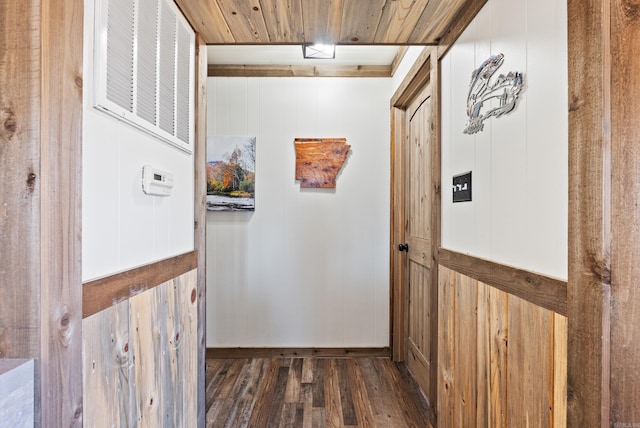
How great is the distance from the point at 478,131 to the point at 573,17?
1.73 ft

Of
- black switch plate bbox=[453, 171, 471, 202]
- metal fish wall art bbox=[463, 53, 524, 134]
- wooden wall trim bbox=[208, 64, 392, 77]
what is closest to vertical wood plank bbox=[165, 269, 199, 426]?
black switch plate bbox=[453, 171, 471, 202]

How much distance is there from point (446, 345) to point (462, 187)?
759mm

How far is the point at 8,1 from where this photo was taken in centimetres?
66

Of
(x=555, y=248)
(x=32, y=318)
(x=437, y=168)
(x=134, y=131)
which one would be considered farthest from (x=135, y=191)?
(x=437, y=168)

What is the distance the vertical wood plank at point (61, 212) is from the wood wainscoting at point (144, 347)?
63 millimetres

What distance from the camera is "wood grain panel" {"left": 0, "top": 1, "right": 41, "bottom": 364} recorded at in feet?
2.12

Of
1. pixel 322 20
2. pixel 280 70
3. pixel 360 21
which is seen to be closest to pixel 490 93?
pixel 360 21

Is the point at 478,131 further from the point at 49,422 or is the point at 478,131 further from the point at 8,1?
the point at 49,422

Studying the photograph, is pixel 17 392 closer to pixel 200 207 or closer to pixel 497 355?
pixel 200 207

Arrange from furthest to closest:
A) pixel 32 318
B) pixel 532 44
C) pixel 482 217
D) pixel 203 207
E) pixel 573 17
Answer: pixel 203 207
pixel 482 217
pixel 532 44
pixel 573 17
pixel 32 318

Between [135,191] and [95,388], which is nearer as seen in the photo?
[95,388]

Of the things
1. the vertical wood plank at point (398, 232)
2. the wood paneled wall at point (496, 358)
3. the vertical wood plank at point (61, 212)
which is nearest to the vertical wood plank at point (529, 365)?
the wood paneled wall at point (496, 358)

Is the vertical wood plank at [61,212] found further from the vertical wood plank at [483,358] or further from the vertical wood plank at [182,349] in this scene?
the vertical wood plank at [483,358]

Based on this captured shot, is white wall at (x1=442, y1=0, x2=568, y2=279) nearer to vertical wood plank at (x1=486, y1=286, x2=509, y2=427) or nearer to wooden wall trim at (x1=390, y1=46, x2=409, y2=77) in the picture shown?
vertical wood plank at (x1=486, y1=286, x2=509, y2=427)
